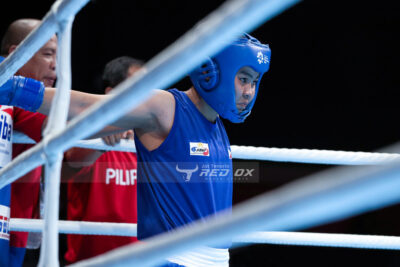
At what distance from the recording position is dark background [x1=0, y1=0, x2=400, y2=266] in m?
3.85

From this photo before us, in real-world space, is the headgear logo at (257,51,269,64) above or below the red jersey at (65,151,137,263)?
above

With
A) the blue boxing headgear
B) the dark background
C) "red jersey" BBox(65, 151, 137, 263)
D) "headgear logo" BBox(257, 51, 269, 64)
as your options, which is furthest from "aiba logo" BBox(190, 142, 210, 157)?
the dark background

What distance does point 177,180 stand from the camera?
1170 mm

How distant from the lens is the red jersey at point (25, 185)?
Result: 1589 millimetres

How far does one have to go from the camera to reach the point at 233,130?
3.89 meters

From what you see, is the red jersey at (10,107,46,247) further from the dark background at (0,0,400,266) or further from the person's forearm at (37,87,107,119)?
the dark background at (0,0,400,266)

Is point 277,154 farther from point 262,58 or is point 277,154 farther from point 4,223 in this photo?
point 4,223

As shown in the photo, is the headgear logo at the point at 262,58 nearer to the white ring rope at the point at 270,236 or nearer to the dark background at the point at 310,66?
the white ring rope at the point at 270,236

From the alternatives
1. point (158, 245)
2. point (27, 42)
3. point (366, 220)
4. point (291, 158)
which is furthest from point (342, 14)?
point (158, 245)

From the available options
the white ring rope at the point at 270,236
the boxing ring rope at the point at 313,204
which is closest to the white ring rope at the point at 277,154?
the white ring rope at the point at 270,236

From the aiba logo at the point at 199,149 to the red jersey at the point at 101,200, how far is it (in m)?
0.99

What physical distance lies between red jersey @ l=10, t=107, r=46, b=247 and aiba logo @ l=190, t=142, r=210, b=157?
2.01 ft

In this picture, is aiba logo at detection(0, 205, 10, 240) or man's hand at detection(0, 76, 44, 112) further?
aiba logo at detection(0, 205, 10, 240)

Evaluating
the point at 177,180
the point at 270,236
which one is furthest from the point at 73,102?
the point at 270,236
